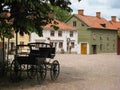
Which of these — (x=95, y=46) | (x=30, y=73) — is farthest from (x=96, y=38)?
(x=30, y=73)

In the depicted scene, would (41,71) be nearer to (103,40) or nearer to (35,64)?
(35,64)

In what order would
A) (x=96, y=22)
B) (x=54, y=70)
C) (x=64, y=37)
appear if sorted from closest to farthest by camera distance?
(x=54, y=70)
(x=64, y=37)
(x=96, y=22)

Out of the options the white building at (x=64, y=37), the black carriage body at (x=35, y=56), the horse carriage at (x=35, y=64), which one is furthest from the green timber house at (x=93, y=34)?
the black carriage body at (x=35, y=56)

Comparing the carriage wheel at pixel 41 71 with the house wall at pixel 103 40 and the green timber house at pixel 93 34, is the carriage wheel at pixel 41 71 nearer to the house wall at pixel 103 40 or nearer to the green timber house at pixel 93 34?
the green timber house at pixel 93 34

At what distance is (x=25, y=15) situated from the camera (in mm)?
14586

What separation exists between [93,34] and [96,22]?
17.1 feet

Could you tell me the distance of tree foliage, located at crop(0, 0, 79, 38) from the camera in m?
13.8

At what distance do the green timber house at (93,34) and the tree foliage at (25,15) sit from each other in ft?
231

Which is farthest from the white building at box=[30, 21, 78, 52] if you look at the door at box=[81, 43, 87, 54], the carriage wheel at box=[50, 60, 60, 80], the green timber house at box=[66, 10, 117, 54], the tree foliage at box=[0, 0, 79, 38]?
the tree foliage at box=[0, 0, 79, 38]

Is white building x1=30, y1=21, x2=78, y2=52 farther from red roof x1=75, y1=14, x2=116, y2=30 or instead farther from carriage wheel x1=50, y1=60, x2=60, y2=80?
carriage wheel x1=50, y1=60, x2=60, y2=80

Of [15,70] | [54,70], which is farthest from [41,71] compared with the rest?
[54,70]

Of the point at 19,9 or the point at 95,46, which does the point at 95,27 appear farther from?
the point at 19,9

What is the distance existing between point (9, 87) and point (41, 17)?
2.97 metres

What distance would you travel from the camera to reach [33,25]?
1439cm
